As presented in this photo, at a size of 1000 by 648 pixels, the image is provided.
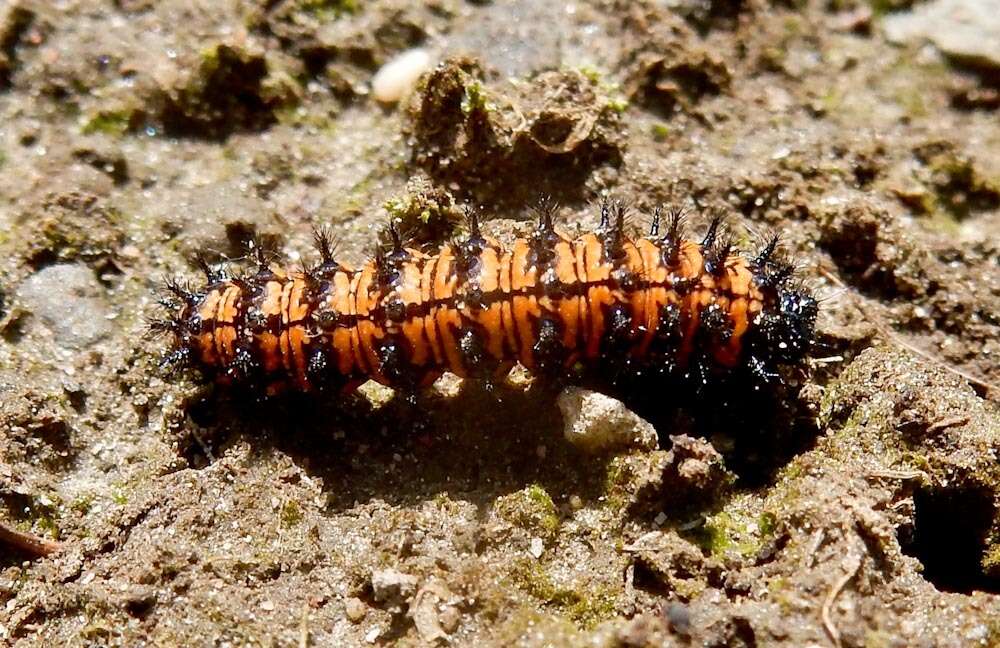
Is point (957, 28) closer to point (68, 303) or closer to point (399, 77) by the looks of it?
point (399, 77)

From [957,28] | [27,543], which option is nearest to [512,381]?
[27,543]

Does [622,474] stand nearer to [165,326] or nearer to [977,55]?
[165,326]

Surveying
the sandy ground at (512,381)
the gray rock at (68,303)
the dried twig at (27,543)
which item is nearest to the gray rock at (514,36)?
the sandy ground at (512,381)

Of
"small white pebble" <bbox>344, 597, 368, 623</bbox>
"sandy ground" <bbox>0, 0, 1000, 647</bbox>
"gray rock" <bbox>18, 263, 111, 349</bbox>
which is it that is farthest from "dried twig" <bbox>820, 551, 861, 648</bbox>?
"gray rock" <bbox>18, 263, 111, 349</bbox>

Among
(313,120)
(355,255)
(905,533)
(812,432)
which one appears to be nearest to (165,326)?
(355,255)

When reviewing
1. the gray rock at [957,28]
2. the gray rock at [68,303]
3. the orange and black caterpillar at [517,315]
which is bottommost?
the gray rock at [68,303]

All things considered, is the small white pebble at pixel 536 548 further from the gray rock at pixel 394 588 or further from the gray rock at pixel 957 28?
the gray rock at pixel 957 28

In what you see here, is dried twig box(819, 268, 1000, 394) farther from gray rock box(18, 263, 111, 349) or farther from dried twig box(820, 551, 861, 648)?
gray rock box(18, 263, 111, 349)
